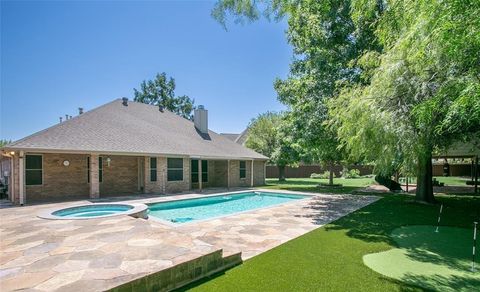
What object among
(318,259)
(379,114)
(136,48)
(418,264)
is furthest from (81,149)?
(418,264)

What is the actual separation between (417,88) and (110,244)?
28.2ft

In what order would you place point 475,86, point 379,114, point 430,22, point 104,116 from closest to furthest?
point 475,86 < point 430,22 < point 379,114 < point 104,116

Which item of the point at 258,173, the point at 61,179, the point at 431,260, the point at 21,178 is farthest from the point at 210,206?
the point at 258,173

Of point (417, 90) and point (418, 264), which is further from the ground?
point (417, 90)

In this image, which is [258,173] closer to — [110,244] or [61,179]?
[61,179]

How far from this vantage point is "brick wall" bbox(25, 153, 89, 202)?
13109mm

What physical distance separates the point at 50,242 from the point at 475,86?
8099 millimetres

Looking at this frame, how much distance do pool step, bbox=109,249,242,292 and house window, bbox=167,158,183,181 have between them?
486 inches

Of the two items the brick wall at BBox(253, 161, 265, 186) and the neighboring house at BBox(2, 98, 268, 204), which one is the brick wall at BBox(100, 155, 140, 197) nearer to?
the neighboring house at BBox(2, 98, 268, 204)

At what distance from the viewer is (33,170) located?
502 inches

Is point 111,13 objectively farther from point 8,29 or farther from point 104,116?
point 104,116

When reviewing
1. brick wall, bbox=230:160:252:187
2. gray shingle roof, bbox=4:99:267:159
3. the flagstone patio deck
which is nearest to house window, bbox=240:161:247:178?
brick wall, bbox=230:160:252:187

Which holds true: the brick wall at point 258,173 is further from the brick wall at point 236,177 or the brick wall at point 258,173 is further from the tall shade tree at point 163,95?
the tall shade tree at point 163,95

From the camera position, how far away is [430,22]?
3.98 metres
